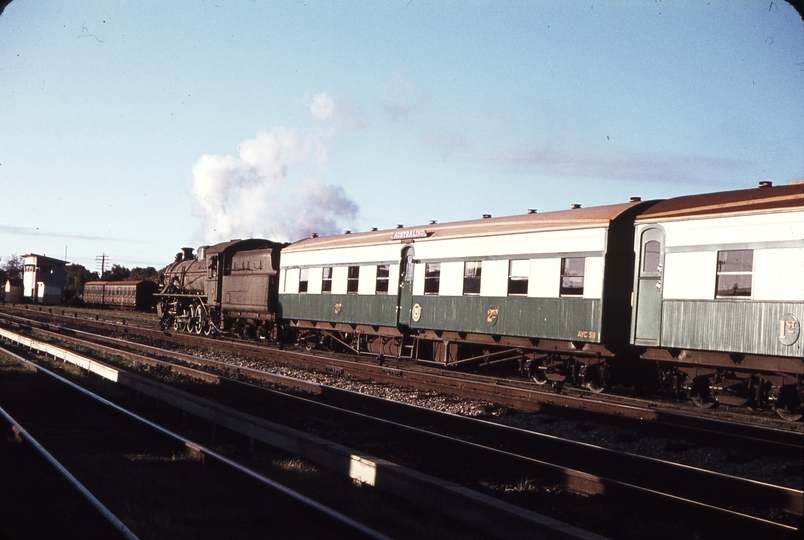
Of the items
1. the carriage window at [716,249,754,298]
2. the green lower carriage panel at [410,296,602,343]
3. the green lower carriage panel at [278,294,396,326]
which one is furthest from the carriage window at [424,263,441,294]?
the carriage window at [716,249,754,298]

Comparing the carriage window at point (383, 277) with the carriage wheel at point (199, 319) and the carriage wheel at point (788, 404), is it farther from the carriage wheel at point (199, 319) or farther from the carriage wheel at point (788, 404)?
the carriage wheel at point (199, 319)

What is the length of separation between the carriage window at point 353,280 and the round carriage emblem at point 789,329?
492 inches

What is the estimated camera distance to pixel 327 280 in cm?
2305

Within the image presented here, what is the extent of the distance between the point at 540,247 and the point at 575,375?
2.77m

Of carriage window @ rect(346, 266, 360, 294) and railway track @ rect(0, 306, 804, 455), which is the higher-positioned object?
carriage window @ rect(346, 266, 360, 294)

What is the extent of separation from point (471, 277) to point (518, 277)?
1.62 meters

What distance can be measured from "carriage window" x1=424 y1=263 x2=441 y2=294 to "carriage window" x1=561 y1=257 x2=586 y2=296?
4.16 m

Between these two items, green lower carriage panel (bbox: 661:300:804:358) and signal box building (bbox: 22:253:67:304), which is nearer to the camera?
green lower carriage panel (bbox: 661:300:804:358)

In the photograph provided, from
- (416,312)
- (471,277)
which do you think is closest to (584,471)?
(471,277)

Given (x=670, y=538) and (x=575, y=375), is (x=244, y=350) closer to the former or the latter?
(x=575, y=375)

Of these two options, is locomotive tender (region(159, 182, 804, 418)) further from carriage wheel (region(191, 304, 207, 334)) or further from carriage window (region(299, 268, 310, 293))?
carriage wheel (region(191, 304, 207, 334))

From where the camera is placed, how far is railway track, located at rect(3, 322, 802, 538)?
6324mm

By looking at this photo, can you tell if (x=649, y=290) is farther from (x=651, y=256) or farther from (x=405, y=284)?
(x=405, y=284)

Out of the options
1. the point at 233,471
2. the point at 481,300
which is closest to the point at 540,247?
the point at 481,300
